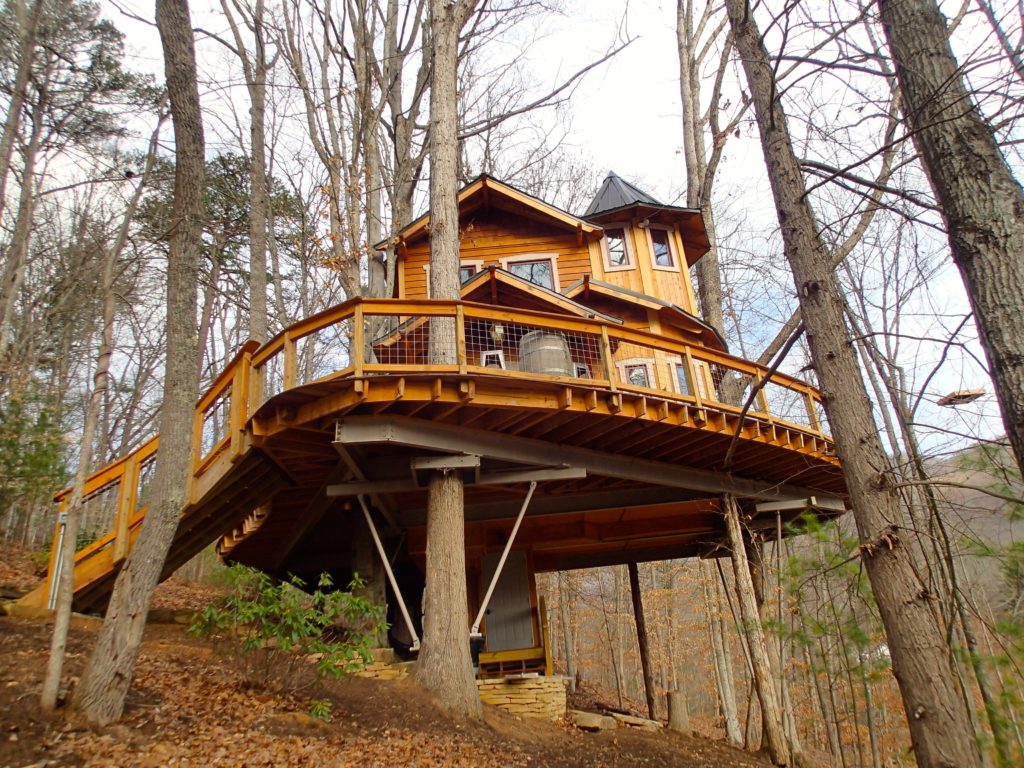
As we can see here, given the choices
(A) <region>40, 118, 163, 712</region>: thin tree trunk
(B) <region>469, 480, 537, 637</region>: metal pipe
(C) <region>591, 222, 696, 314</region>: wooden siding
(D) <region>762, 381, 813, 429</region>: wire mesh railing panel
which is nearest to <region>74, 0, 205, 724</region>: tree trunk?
(A) <region>40, 118, 163, 712</region>: thin tree trunk

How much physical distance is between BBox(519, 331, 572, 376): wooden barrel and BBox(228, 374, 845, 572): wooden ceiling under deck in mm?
1386

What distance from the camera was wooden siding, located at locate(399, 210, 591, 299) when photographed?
14102mm

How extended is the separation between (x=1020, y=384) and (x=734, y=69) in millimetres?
4115

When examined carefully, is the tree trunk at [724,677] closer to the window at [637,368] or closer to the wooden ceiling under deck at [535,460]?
the wooden ceiling under deck at [535,460]

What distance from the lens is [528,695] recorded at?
8.70 m

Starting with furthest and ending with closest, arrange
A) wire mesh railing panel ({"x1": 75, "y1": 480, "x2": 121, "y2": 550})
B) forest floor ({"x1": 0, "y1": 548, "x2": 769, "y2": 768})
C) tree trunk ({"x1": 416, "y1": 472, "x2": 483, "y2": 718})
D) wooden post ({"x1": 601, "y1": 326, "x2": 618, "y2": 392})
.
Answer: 1. wire mesh railing panel ({"x1": 75, "y1": 480, "x2": 121, "y2": 550})
2. wooden post ({"x1": 601, "y1": 326, "x2": 618, "y2": 392})
3. tree trunk ({"x1": 416, "y1": 472, "x2": 483, "y2": 718})
4. forest floor ({"x1": 0, "y1": 548, "x2": 769, "y2": 768})

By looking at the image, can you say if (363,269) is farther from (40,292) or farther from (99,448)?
(99,448)

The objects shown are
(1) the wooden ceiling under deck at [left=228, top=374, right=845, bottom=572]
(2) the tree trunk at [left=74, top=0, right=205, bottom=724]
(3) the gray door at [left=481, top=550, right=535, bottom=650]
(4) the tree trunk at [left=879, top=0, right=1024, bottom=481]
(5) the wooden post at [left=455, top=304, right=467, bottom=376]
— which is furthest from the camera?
(3) the gray door at [left=481, top=550, right=535, bottom=650]

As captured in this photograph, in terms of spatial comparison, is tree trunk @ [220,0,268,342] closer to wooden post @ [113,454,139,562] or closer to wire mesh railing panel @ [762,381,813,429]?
wooden post @ [113,454,139,562]

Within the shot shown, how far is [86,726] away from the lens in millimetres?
4793

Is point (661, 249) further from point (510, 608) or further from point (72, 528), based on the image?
point (72, 528)

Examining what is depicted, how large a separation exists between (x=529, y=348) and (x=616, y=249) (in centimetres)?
549

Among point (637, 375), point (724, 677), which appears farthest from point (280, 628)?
point (724, 677)

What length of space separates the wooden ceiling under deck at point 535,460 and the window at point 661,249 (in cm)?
552
